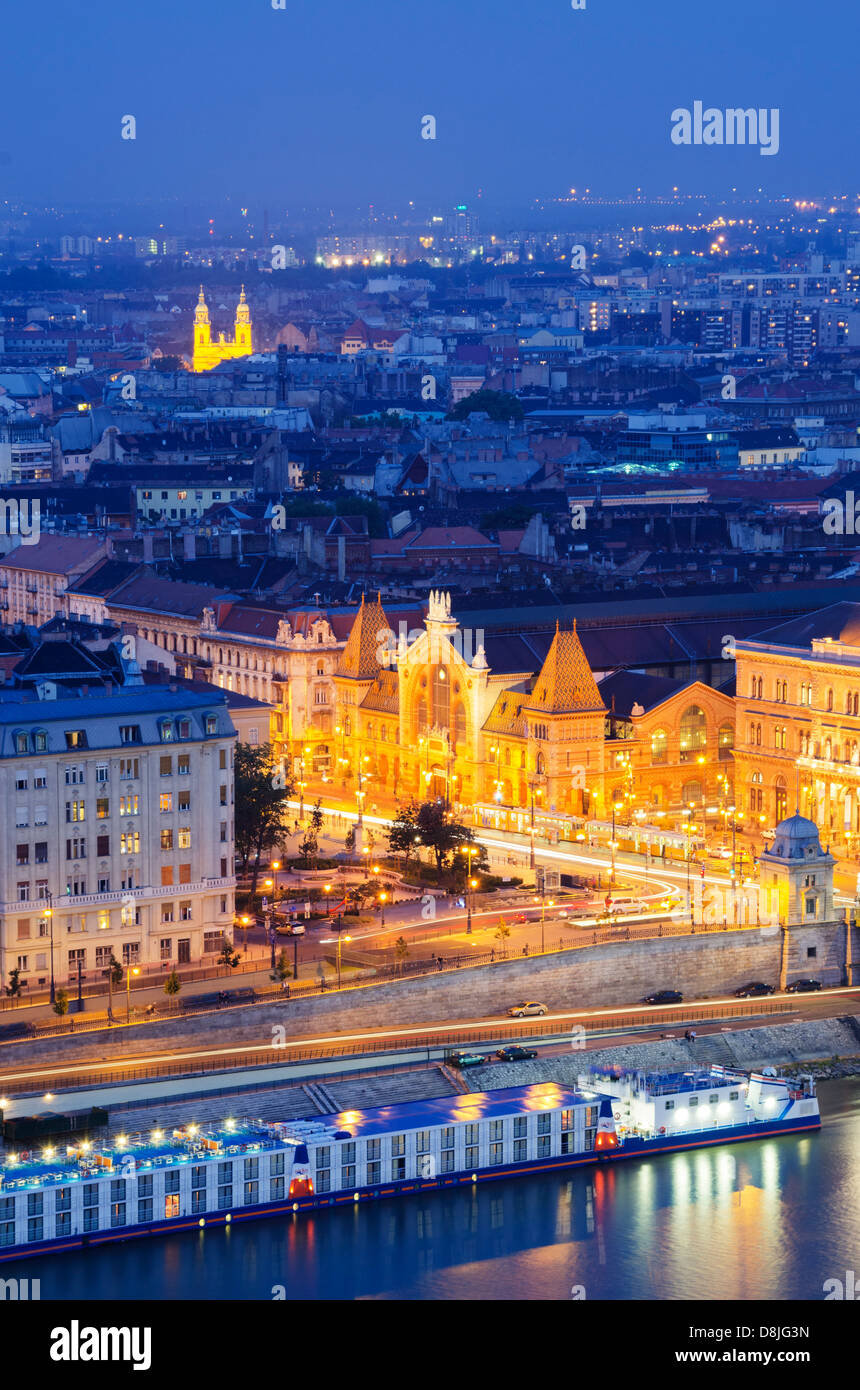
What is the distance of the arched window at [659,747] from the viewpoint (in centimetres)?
8012

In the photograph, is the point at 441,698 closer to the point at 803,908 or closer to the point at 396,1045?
the point at 803,908

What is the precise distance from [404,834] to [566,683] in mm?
8663

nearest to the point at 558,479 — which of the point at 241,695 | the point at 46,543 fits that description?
the point at 46,543

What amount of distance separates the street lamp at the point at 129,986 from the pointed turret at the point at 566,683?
18.9m

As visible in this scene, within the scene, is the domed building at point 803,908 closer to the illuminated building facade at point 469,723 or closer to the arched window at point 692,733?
the illuminated building facade at point 469,723

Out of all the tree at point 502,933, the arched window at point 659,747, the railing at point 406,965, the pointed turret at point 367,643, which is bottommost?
the railing at point 406,965

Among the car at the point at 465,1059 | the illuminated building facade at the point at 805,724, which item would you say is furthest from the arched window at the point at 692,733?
the car at the point at 465,1059

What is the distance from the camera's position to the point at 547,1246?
2056 inches

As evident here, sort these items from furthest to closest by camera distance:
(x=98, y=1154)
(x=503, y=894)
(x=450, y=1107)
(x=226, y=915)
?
(x=503, y=894), (x=226, y=915), (x=450, y=1107), (x=98, y=1154)

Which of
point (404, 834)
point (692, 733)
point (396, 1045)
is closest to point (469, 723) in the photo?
point (692, 733)

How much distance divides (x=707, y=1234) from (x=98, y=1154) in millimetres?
10010

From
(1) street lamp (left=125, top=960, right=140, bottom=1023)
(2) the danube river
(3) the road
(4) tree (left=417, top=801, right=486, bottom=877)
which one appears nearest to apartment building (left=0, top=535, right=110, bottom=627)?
(4) tree (left=417, top=801, right=486, bottom=877)

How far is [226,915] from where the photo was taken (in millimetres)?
63938

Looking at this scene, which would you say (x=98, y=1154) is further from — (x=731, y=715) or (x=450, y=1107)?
(x=731, y=715)
